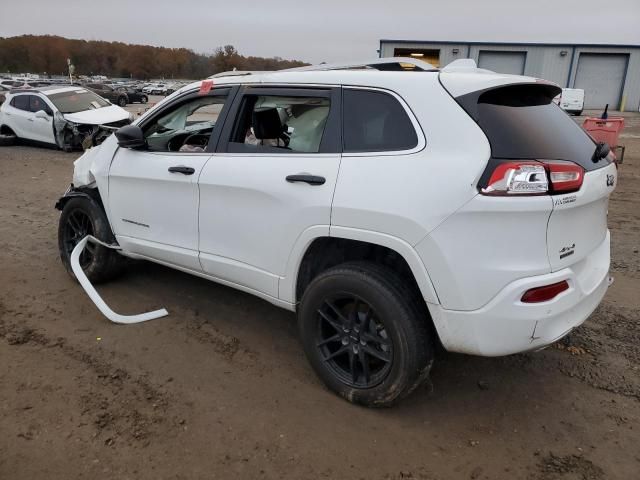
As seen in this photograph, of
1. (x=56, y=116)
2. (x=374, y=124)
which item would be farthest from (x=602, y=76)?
(x=374, y=124)

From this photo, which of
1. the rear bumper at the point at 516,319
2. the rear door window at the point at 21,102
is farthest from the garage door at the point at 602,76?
the rear bumper at the point at 516,319

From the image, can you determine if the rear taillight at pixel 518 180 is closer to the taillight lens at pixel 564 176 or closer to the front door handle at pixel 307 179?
the taillight lens at pixel 564 176

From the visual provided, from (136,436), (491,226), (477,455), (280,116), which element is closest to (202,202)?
(280,116)

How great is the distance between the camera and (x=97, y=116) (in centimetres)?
1370

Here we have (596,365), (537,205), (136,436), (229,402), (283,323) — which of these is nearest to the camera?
(537,205)

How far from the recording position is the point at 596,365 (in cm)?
336

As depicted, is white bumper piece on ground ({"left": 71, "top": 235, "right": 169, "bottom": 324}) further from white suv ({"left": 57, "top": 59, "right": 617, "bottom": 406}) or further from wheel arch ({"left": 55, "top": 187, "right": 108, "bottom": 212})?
white suv ({"left": 57, "top": 59, "right": 617, "bottom": 406})

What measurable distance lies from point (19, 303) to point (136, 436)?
7.34 ft

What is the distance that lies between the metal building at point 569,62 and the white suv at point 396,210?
37.7 m

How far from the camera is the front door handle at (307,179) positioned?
9.20 ft

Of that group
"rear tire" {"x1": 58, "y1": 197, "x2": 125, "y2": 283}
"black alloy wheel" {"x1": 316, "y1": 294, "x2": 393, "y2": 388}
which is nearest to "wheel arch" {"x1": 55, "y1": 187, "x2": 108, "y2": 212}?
"rear tire" {"x1": 58, "y1": 197, "x2": 125, "y2": 283}

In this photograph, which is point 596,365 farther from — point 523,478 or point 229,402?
point 229,402

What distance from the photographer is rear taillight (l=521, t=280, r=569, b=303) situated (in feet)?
7.70

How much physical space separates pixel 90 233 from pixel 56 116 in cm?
1069
